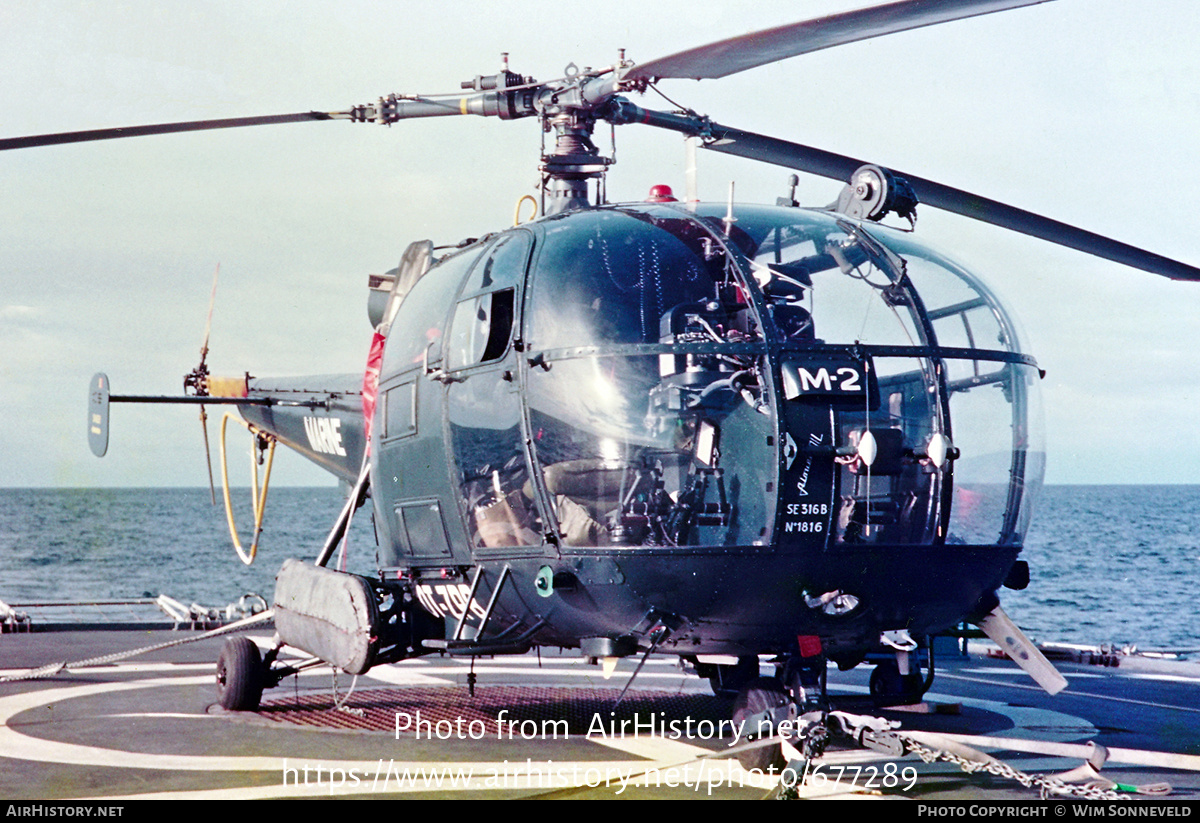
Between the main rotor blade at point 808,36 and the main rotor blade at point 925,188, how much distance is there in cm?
178

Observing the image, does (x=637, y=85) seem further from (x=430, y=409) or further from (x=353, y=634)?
(x=353, y=634)

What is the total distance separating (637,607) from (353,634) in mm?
2305

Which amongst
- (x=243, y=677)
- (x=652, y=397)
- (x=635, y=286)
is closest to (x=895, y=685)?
(x=652, y=397)

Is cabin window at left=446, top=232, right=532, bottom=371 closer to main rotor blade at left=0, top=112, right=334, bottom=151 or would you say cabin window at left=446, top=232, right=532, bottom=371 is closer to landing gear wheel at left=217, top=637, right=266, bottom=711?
main rotor blade at left=0, top=112, right=334, bottom=151

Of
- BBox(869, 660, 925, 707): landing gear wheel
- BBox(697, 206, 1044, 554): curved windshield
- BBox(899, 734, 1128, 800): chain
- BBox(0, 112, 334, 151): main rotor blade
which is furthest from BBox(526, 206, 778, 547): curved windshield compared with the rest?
BBox(0, 112, 334, 151): main rotor blade

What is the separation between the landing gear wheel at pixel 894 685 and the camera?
319 inches

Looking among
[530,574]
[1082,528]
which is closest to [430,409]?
[530,574]

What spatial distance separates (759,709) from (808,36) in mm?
3738

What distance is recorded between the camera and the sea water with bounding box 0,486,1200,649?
1531 inches

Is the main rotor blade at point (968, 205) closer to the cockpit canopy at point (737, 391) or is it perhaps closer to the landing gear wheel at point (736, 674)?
the cockpit canopy at point (737, 391)

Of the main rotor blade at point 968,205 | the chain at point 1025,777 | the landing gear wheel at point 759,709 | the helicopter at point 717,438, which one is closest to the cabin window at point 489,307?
the helicopter at point 717,438

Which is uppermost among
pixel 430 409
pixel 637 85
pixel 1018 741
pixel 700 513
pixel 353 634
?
pixel 637 85

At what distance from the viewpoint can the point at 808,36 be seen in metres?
6.34

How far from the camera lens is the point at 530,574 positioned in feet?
26.1
